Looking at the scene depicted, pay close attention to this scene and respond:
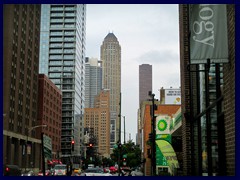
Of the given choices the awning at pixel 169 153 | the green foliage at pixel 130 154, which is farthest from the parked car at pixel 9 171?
the green foliage at pixel 130 154

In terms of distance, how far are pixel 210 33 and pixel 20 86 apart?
8407cm

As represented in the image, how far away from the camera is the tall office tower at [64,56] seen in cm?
16025

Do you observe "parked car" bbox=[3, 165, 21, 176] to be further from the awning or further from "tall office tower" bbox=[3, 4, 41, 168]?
"tall office tower" bbox=[3, 4, 41, 168]

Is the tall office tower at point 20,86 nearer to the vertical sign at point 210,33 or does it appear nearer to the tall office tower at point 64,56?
the tall office tower at point 64,56

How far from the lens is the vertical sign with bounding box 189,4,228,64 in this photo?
31.7 ft

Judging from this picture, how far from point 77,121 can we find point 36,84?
61764 mm

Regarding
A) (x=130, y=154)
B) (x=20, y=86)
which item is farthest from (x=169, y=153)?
(x=130, y=154)

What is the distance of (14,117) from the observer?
8456 centimetres

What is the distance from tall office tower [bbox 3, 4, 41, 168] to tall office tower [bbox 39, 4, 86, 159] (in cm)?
5450

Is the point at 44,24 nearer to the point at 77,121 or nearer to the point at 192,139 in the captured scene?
the point at 77,121

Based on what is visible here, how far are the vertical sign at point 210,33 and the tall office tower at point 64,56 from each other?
150 meters

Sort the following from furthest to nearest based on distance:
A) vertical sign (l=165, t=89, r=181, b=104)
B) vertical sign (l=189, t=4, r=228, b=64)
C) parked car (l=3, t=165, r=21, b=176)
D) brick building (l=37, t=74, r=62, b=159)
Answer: brick building (l=37, t=74, r=62, b=159) < vertical sign (l=165, t=89, r=181, b=104) < parked car (l=3, t=165, r=21, b=176) < vertical sign (l=189, t=4, r=228, b=64)

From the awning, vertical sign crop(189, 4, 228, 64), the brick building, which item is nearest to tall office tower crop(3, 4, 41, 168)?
the brick building
